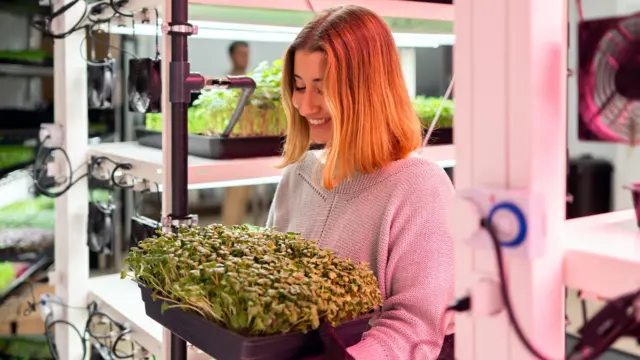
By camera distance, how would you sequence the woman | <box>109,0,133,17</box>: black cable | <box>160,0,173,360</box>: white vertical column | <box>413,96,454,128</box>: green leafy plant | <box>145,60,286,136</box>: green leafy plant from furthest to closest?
1. <box>413,96,454,128</box>: green leafy plant
2. <box>145,60,286,136</box>: green leafy plant
3. <box>109,0,133,17</box>: black cable
4. <box>160,0,173,360</box>: white vertical column
5. the woman

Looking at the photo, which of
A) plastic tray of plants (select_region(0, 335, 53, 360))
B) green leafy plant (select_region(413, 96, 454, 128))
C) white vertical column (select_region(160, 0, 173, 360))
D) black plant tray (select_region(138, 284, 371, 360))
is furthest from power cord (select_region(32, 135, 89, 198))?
black plant tray (select_region(138, 284, 371, 360))

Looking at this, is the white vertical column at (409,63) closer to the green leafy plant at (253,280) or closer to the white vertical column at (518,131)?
the green leafy plant at (253,280)

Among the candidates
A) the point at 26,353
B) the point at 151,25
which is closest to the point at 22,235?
the point at 26,353

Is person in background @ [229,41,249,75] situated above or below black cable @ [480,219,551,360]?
above

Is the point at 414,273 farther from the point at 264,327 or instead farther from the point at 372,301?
the point at 264,327

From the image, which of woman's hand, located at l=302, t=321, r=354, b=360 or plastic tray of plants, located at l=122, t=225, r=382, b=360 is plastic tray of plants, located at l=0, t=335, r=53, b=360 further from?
woman's hand, located at l=302, t=321, r=354, b=360

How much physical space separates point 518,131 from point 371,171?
0.95 meters

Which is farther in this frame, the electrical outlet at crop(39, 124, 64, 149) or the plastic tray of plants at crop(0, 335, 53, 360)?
the plastic tray of plants at crop(0, 335, 53, 360)

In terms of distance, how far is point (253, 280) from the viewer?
0.91 meters

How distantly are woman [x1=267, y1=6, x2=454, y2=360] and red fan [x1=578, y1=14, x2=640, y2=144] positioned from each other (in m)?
0.78

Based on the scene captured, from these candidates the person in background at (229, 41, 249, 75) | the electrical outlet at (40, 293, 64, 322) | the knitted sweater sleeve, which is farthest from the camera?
the person in background at (229, 41, 249, 75)

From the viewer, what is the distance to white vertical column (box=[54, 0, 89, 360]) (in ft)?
7.53

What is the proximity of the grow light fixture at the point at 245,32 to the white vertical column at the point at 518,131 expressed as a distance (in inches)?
51.5

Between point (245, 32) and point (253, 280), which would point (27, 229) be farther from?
point (253, 280)
